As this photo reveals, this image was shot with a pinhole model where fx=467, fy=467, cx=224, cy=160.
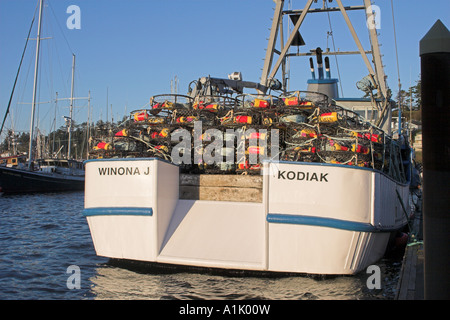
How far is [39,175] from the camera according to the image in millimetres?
36562

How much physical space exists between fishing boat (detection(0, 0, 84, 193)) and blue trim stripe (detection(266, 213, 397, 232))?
31607 mm

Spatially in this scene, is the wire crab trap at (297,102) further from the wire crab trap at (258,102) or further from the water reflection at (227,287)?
the water reflection at (227,287)

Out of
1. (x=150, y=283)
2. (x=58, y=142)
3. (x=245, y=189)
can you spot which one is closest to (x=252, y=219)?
(x=245, y=189)

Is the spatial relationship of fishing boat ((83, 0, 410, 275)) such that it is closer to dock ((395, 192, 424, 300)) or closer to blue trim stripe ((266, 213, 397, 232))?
blue trim stripe ((266, 213, 397, 232))

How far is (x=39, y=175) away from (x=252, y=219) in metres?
32.6

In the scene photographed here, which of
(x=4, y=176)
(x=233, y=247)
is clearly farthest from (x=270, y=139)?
(x=4, y=176)

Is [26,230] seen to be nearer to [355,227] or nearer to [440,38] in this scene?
[355,227]

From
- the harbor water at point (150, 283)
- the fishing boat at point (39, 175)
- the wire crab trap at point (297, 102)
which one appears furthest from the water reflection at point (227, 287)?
the fishing boat at point (39, 175)

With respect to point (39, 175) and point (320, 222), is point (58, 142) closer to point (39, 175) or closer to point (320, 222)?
point (39, 175)

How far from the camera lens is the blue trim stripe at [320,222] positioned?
22.3 feet

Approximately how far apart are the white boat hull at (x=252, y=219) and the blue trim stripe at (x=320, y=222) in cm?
1

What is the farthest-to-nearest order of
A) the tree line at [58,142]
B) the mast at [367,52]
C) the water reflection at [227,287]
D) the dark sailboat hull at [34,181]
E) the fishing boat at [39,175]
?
the tree line at [58,142] < the fishing boat at [39,175] < the dark sailboat hull at [34,181] < the mast at [367,52] < the water reflection at [227,287]

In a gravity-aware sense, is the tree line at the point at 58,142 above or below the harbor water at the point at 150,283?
above

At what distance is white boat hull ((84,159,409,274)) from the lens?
22.6 feet
